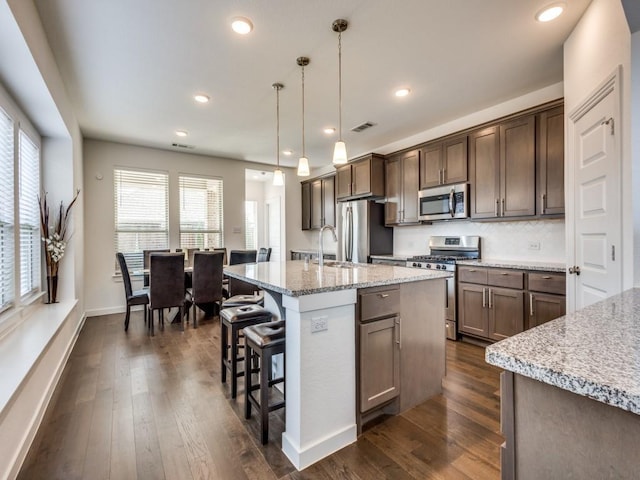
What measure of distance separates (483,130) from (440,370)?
2.74 m

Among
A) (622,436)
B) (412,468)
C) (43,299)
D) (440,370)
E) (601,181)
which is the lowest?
(412,468)

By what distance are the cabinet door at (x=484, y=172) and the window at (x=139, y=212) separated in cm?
488

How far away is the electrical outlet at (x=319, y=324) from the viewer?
165 centimetres

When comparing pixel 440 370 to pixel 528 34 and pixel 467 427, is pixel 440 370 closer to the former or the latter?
pixel 467 427

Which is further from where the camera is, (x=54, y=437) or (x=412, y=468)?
(x=54, y=437)

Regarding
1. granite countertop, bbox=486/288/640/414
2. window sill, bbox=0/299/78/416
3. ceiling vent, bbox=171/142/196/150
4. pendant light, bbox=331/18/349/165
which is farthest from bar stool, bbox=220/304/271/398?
ceiling vent, bbox=171/142/196/150

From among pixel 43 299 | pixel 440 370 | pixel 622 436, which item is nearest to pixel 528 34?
pixel 440 370

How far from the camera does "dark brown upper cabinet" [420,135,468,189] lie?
3.72 m

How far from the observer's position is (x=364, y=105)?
3.60 meters

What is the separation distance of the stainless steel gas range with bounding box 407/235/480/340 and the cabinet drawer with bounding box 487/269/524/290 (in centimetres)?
38

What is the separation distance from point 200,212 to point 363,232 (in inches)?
123

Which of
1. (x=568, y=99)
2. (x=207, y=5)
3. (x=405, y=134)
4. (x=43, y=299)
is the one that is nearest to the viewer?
(x=207, y=5)

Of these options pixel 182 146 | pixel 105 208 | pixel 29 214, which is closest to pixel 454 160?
pixel 182 146

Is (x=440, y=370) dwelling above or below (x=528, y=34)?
below
